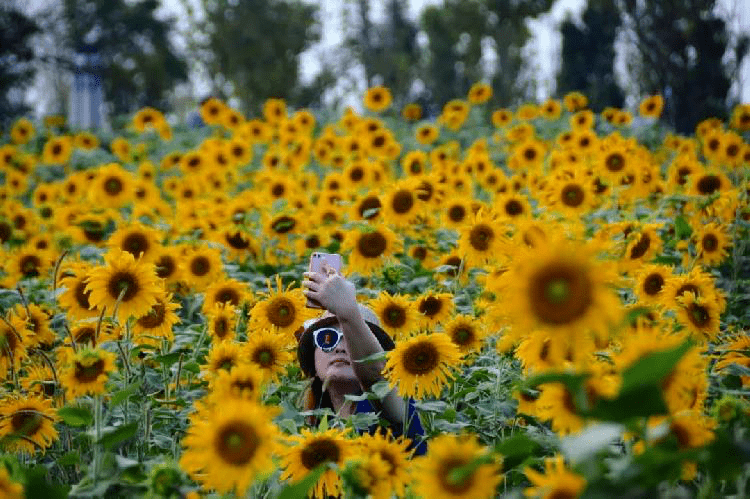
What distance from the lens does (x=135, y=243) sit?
433 cm

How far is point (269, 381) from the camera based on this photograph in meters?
3.17

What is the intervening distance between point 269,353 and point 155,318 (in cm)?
57

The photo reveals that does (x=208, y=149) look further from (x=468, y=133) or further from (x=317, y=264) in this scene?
(x=317, y=264)

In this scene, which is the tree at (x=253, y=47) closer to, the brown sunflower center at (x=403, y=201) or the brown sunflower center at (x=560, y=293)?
the brown sunflower center at (x=403, y=201)

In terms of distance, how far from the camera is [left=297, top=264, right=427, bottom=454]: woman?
3109 millimetres

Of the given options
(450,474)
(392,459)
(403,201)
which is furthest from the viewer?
(403,201)

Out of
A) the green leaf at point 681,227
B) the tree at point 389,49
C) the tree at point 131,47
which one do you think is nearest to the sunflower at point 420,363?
the green leaf at point 681,227

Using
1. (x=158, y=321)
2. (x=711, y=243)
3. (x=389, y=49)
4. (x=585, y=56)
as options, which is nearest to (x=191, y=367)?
(x=158, y=321)

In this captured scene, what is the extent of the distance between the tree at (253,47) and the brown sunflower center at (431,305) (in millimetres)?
16171

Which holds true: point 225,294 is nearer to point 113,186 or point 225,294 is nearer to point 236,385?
point 236,385

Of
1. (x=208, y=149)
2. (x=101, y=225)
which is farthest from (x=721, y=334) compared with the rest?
(x=208, y=149)

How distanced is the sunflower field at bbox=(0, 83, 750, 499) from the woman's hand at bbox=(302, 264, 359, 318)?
23 centimetres

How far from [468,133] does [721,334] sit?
841 cm

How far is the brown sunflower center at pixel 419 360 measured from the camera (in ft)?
9.95
